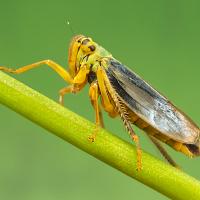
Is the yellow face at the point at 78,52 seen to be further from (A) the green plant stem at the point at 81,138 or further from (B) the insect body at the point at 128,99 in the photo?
(A) the green plant stem at the point at 81,138

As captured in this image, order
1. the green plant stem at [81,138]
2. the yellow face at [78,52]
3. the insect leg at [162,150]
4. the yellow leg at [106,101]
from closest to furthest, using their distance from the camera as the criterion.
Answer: the green plant stem at [81,138]
the insect leg at [162,150]
the yellow leg at [106,101]
the yellow face at [78,52]

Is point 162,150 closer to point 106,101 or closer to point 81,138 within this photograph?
point 106,101

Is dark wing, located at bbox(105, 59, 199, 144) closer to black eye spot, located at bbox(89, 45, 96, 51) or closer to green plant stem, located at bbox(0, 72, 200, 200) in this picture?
black eye spot, located at bbox(89, 45, 96, 51)

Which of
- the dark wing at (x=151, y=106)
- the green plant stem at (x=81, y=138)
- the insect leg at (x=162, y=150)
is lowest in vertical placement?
the green plant stem at (x=81, y=138)

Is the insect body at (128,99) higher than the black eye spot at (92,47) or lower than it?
lower

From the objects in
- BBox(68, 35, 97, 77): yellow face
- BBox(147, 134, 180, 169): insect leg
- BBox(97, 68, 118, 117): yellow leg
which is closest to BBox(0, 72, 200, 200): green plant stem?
BBox(147, 134, 180, 169): insect leg

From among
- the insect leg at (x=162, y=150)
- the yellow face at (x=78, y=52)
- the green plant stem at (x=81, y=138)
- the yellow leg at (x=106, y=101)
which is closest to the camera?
the green plant stem at (x=81, y=138)

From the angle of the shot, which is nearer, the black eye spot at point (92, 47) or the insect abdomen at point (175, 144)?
the insect abdomen at point (175, 144)

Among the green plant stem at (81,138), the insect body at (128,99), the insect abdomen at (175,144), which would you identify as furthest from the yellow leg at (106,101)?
the green plant stem at (81,138)
